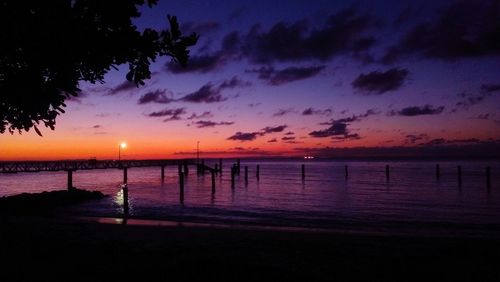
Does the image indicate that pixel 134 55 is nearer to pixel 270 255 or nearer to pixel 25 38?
pixel 25 38

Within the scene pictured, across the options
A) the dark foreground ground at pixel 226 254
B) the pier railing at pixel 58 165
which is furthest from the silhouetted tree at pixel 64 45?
the pier railing at pixel 58 165

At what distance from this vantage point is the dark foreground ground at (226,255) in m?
9.18

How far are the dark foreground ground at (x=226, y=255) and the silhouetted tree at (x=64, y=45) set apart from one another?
4090 mm

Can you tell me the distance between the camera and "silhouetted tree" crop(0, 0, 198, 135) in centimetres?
645

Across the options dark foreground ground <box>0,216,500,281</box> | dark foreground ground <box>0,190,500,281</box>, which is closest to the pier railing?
dark foreground ground <box>0,190,500,281</box>

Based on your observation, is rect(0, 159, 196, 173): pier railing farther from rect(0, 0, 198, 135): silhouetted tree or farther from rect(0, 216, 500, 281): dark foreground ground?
rect(0, 0, 198, 135): silhouetted tree

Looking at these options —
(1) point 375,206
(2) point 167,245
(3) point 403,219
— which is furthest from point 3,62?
(1) point 375,206

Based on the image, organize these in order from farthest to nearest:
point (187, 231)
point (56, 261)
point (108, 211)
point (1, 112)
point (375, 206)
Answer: point (375, 206)
point (108, 211)
point (187, 231)
point (56, 261)
point (1, 112)

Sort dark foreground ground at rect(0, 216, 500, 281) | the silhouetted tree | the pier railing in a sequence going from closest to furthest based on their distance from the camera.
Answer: the silhouetted tree, dark foreground ground at rect(0, 216, 500, 281), the pier railing

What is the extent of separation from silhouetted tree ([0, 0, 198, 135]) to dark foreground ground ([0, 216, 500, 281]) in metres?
4.09

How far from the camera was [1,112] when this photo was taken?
784cm

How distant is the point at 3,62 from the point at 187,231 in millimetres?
11863

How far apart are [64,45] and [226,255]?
8278mm

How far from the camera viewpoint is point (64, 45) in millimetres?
6652
